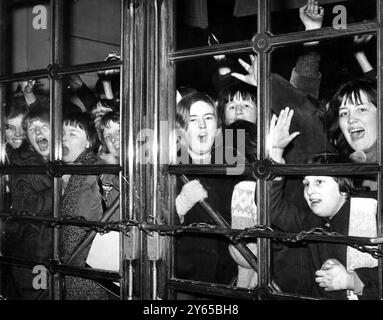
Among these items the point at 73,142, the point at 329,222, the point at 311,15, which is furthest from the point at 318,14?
the point at 73,142

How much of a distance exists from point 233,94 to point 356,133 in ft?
1.33

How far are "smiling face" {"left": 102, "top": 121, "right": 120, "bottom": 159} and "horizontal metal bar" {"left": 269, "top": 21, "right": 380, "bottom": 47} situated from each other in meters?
0.63

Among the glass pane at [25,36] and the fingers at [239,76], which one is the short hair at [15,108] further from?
the fingers at [239,76]

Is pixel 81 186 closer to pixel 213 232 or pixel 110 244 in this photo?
pixel 110 244

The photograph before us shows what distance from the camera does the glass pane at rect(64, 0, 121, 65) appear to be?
1.93m

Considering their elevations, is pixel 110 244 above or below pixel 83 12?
below

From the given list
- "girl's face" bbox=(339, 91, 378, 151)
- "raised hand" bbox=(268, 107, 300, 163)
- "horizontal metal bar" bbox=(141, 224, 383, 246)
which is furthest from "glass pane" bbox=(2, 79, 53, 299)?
"girl's face" bbox=(339, 91, 378, 151)

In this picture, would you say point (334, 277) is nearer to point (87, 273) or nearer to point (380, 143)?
point (380, 143)

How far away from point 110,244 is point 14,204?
0.55 meters

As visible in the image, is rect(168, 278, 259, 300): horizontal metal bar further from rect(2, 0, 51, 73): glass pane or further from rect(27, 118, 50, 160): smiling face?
rect(2, 0, 51, 73): glass pane

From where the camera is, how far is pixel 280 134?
159 centimetres

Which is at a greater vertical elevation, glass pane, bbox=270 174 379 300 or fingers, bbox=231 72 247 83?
fingers, bbox=231 72 247 83

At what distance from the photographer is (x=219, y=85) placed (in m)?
1.72

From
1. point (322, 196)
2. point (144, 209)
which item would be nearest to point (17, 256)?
point (144, 209)
